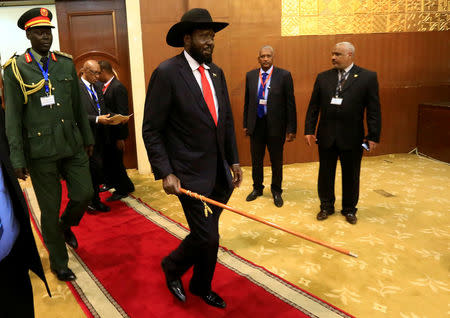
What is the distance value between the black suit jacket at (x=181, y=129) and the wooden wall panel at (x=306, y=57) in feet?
12.7

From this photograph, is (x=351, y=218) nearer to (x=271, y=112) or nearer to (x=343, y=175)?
(x=343, y=175)

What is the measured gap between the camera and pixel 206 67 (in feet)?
7.29

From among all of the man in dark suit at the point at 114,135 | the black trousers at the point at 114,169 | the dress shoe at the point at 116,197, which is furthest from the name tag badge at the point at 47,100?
the dress shoe at the point at 116,197

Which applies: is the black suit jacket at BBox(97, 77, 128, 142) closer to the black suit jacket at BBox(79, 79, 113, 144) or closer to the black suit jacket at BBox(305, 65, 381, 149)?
the black suit jacket at BBox(79, 79, 113, 144)

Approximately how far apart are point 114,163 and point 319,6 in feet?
13.5

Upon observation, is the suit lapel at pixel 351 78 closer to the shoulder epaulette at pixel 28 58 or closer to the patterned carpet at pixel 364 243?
the patterned carpet at pixel 364 243

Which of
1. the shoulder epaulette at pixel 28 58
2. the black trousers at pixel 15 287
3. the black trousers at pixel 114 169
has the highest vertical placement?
the shoulder epaulette at pixel 28 58

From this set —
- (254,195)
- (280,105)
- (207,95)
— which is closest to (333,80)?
(280,105)

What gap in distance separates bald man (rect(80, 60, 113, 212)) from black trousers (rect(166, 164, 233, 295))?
2168mm

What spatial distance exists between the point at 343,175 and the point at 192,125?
223cm

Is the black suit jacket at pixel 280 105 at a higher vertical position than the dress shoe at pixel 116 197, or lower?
higher

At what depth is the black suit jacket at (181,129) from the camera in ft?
6.97

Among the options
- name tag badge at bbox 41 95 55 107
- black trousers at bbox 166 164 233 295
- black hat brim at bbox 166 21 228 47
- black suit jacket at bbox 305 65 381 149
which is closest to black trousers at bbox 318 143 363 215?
black suit jacket at bbox 305 65 381 149

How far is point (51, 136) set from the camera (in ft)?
8.72
